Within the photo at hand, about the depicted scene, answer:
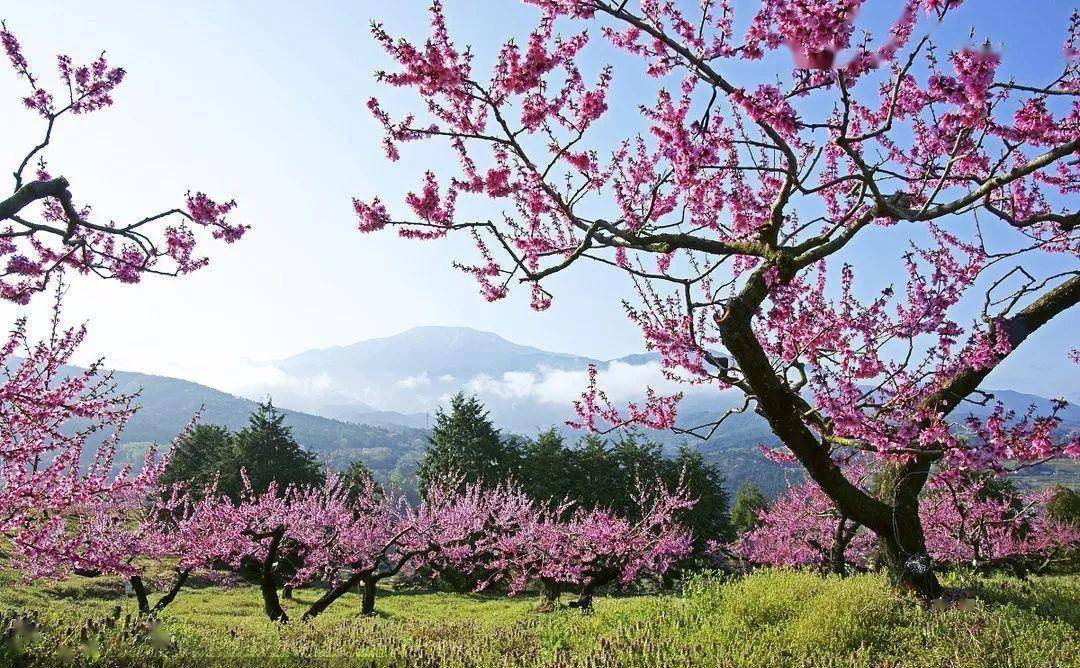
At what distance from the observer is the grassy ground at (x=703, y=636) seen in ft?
21.7

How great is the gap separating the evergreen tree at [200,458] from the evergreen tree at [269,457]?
1272mm

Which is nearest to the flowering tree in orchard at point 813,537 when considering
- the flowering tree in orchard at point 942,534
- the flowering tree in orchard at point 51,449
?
the flowering tree in orchard at point 942,534

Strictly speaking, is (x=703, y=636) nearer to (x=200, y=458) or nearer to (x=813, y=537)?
(x=813, y=537)

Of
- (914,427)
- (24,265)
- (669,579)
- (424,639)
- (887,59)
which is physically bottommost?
(669,579)

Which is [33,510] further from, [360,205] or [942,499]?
[942,499]

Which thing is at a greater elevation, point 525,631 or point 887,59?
point 887,59

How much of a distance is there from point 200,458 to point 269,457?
25.9ft

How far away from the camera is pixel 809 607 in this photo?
8.73 meters

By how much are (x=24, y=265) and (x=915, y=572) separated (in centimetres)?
1330

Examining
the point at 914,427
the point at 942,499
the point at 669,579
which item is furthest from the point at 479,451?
the point at 914,427

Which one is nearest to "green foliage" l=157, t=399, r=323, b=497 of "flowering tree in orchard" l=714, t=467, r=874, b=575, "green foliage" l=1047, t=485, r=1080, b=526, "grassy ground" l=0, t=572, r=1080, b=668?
"flowering tree in orchard" l=714, t=467, r=874, b=575

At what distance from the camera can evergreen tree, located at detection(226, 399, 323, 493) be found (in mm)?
44344

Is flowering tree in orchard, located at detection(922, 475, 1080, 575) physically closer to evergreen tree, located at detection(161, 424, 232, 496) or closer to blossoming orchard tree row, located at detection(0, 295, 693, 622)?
blossoming orchard tree row, located at detection(0, 295, 693, 622)

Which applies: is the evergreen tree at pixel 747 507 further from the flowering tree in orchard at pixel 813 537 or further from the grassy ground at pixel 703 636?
the grassy ground at pixel 703 636
